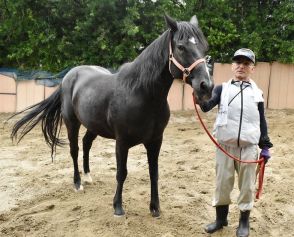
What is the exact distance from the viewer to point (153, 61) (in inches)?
118

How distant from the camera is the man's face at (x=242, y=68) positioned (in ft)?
9.23

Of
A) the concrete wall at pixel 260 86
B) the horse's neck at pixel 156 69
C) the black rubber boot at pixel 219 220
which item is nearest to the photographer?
the horse's neck at pixel 156 69

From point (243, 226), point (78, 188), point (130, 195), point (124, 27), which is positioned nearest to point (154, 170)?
point (130, 195)

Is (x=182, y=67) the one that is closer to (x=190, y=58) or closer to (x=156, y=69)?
(x=190, y=58)

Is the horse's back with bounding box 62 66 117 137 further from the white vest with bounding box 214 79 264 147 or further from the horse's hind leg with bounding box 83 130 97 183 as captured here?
the white vest with bounding box 214 79 264 147

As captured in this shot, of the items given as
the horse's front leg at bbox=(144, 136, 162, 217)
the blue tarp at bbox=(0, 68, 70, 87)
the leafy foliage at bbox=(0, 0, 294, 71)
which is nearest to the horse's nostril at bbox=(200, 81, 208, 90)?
the horse's front leg at bbox=(144, 136, 162, 217)

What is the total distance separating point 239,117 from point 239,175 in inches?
19.5

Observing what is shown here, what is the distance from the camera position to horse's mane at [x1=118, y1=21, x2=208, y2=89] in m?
2.68

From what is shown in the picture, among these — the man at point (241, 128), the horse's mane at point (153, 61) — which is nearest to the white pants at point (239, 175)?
the man at point (241, 128)

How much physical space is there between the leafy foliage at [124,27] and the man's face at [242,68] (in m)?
6.52

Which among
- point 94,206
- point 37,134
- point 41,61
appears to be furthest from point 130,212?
point 41,61

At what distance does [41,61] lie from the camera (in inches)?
407

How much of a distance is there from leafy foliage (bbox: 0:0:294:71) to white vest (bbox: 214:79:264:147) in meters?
6.59

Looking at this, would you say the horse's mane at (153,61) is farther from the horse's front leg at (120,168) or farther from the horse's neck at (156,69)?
the horse's front leg at (120,168)
